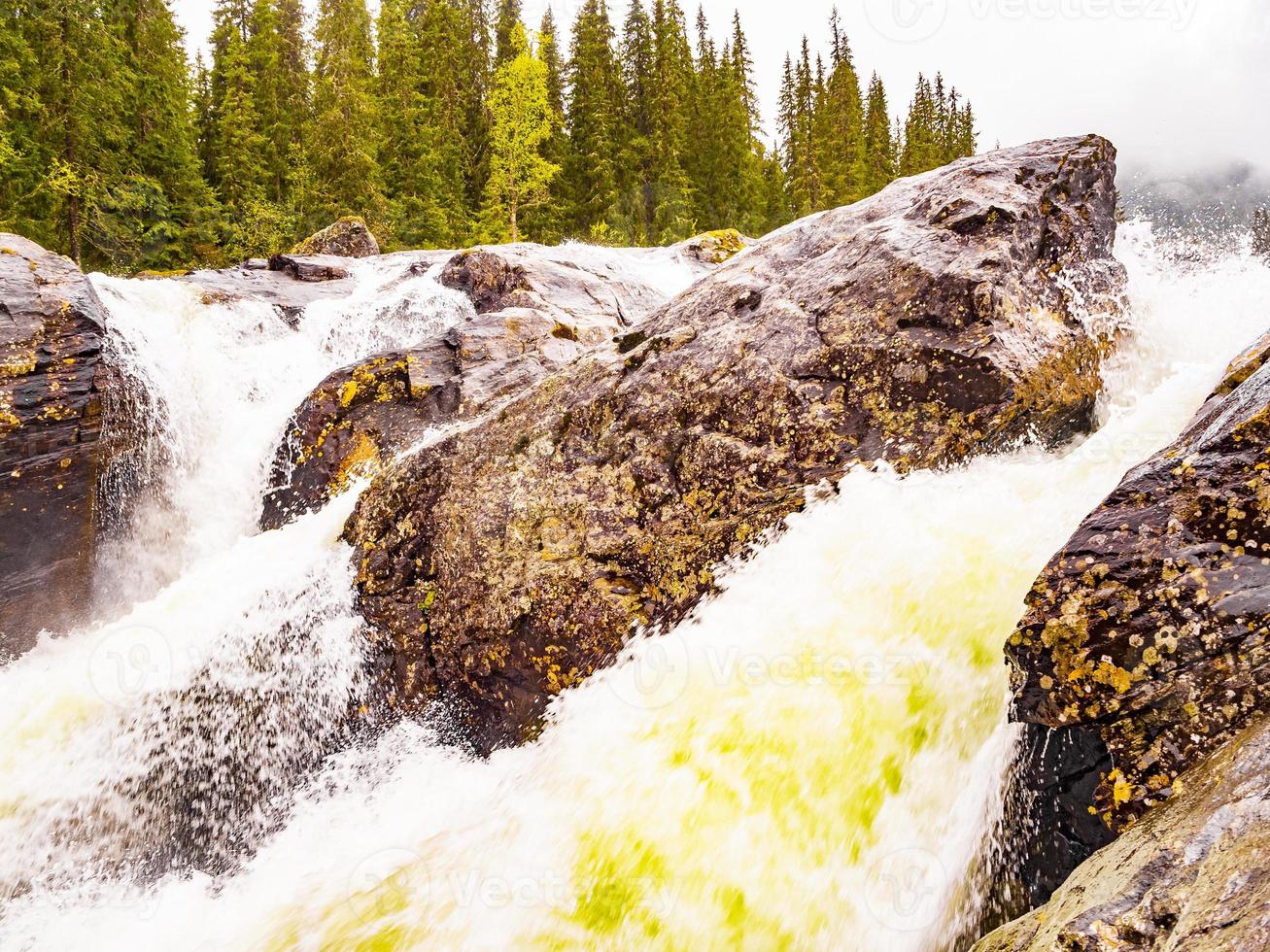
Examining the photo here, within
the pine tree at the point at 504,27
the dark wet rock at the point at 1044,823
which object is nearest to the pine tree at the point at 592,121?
the pine tree at the point at 504,27

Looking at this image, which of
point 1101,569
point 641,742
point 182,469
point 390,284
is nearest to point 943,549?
point 1101,569

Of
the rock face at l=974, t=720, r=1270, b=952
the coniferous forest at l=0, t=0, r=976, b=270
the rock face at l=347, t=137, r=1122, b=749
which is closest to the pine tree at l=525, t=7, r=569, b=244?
the coniferous forest at l=0, t=0, r=976, b=270

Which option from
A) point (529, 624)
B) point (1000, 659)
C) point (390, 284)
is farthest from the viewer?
point (390, 284)

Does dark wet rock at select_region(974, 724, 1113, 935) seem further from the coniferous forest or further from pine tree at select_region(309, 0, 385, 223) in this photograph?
pine tree at select_region(309, 0, 385, 223)

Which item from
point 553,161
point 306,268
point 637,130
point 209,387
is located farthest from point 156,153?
point 209,387

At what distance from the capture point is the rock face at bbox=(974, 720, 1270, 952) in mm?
1388

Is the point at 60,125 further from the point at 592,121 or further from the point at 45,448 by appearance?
the point at 592,121

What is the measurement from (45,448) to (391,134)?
28113 millimetres

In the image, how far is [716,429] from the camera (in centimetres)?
518

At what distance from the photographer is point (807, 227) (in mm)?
7012

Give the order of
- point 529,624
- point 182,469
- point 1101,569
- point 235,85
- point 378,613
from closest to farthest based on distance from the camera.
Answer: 1. point 1101,569
2. point 529,624
3. point 378,613
4. point 182,469
5. point 235,85

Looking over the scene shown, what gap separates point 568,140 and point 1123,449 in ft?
112

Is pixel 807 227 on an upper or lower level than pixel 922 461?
upper

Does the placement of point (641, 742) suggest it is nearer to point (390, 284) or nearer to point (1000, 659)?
point (1000, 659)
